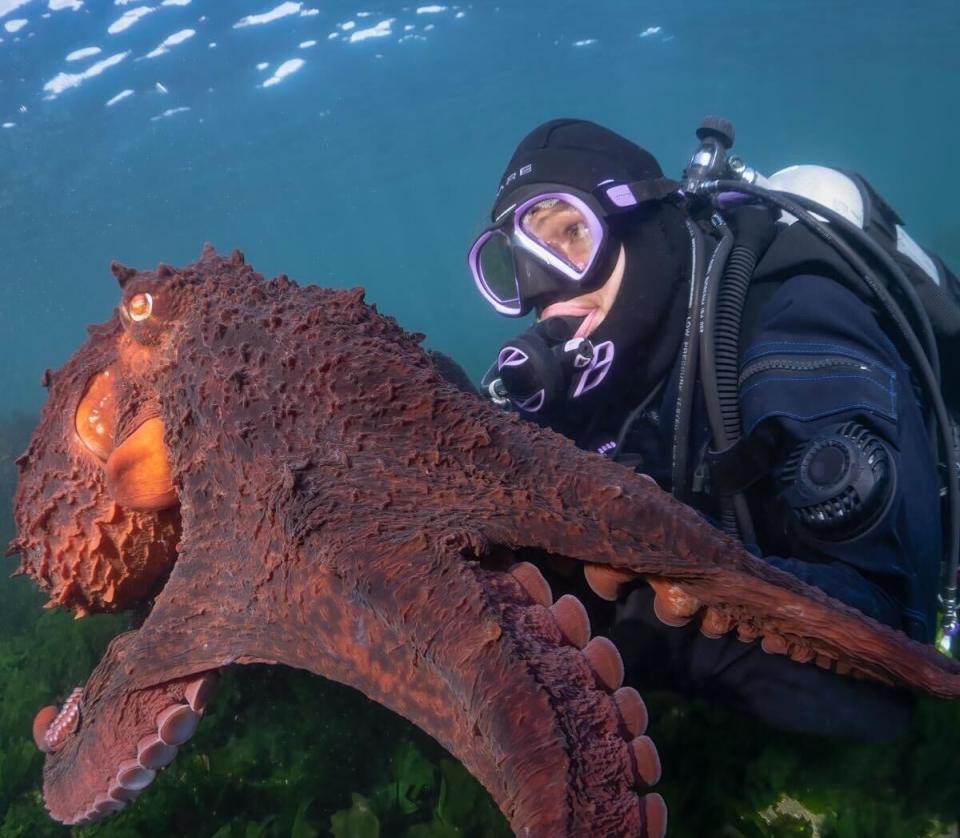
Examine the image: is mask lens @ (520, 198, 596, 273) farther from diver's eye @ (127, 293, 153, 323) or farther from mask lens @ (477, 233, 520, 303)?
diver's eye @ (127, 293, 153, 323)

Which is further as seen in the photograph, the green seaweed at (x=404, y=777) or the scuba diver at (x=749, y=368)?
the green seaweed at (x=404, y=777)

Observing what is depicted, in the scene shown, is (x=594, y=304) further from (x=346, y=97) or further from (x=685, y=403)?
(x=346, y=97)

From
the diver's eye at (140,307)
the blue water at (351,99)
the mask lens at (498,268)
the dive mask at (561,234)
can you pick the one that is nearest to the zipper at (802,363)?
the dive mask at (561,234)

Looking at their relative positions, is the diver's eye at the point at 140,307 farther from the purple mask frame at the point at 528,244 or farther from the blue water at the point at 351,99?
the blue water at the point at 351,99

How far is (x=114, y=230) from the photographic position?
5469 cm

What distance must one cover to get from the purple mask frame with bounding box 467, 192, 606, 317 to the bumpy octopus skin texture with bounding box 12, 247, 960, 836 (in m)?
1.68

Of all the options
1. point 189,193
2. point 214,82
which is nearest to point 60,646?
point 214,82

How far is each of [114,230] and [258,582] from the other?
2486 inches

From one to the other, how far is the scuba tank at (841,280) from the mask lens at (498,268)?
4.01 feet

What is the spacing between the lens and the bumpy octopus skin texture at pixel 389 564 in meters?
1.15

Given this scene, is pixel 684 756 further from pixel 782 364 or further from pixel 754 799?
pixel 782 364

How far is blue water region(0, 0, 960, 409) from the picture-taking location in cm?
2681

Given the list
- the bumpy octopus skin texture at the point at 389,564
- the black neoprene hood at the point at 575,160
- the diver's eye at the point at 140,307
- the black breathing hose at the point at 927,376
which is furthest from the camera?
the black neoprene hood at the point at 575,160

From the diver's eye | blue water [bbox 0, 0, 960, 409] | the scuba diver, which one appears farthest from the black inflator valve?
blue water [bbox 0, 0, 960, 409]
